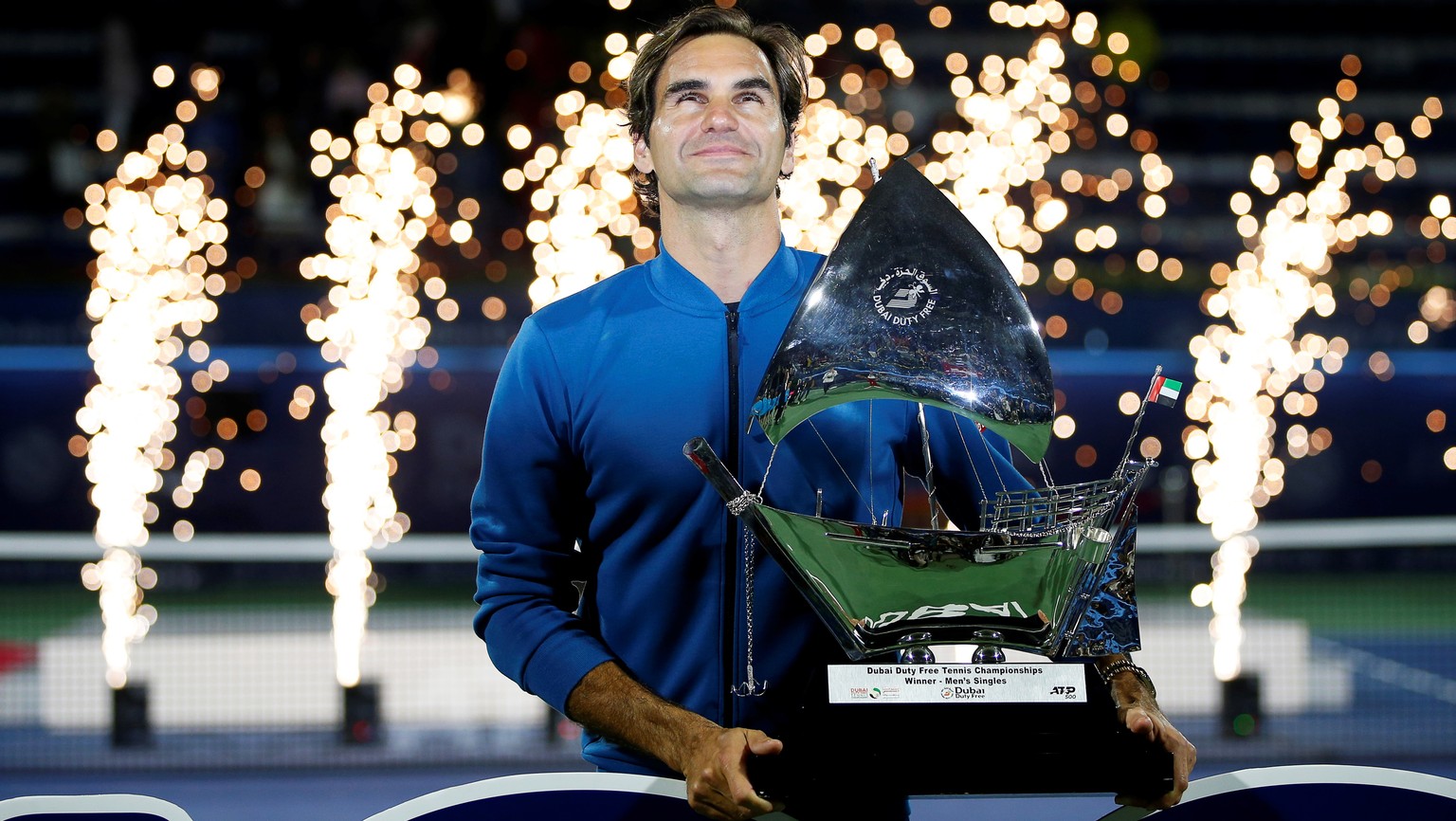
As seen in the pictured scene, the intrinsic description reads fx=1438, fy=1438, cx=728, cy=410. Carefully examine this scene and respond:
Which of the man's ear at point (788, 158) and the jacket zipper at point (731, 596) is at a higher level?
the man's ear at point (788, 158)

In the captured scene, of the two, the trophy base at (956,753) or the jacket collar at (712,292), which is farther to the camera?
the jacket collar at (712,292)

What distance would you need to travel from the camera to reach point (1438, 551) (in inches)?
418

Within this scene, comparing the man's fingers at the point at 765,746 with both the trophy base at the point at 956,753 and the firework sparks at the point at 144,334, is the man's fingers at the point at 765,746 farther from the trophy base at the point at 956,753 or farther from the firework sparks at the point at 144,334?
the firework sparks at the point at 144,334

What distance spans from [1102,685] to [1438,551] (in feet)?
33.6

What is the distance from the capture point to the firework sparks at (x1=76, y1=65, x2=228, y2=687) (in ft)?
29.5

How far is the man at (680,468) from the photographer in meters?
1.89

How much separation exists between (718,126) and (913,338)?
0.44 m

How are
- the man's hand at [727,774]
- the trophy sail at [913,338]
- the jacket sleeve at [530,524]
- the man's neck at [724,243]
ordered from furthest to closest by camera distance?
the man's neck at [724,243], the jacket sleeve at [530,524], the trophy sail at [913,338], the man's hand at [727,774]

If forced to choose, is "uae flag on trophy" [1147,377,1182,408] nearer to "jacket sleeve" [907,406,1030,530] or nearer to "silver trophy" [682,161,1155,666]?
"silver trophy" [682,161,1155,666]

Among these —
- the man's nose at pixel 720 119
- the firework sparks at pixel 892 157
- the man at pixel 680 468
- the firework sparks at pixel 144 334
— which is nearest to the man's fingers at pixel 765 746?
the man at pixel 680 468

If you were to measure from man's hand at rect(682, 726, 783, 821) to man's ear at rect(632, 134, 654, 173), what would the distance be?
90cm

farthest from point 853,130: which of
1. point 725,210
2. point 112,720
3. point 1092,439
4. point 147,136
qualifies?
point 725,210

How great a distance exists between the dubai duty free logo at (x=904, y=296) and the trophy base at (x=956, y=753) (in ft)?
1.41

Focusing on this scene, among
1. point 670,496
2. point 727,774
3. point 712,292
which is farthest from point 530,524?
point 727,774
